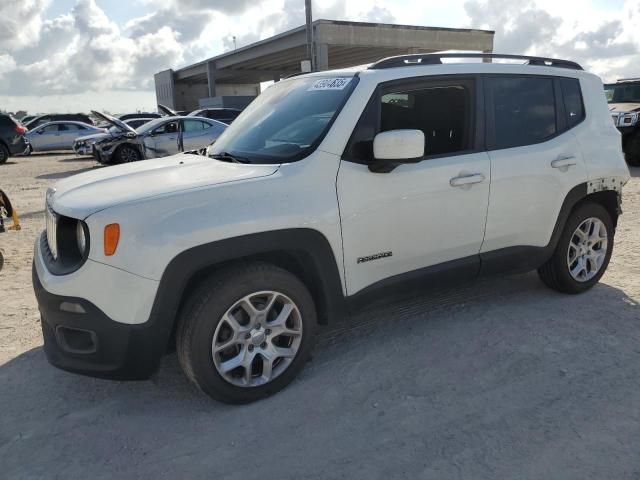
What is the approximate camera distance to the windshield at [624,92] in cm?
1343

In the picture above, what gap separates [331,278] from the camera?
310 centimetres

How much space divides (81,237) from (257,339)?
105 cm

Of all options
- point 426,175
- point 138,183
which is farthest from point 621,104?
point 138,183

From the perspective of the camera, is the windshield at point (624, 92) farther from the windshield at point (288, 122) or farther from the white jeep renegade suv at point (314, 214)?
the windshield at point (288, 122)

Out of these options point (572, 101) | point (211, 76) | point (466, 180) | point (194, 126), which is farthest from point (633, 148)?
point (211, 76)

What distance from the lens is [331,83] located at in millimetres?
3518

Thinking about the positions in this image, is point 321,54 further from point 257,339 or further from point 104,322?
point 104,322

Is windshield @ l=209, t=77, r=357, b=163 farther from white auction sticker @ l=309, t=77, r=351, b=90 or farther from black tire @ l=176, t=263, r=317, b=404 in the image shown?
black tire @ l=176, t=263, r=317, b=404

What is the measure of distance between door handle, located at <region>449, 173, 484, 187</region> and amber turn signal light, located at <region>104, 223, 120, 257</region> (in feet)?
6.63

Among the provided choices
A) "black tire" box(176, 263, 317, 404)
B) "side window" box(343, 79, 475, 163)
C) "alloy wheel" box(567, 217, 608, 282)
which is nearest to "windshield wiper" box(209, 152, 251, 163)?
"black tire" box(176, 263, 317, 404)

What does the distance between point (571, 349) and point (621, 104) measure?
39.9 feet

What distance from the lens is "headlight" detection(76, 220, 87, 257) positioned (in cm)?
263

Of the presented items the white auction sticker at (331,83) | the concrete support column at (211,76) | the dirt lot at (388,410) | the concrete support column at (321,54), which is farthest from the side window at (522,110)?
the concrete support column at (211,76)

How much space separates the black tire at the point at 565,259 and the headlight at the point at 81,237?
3.37 metres
